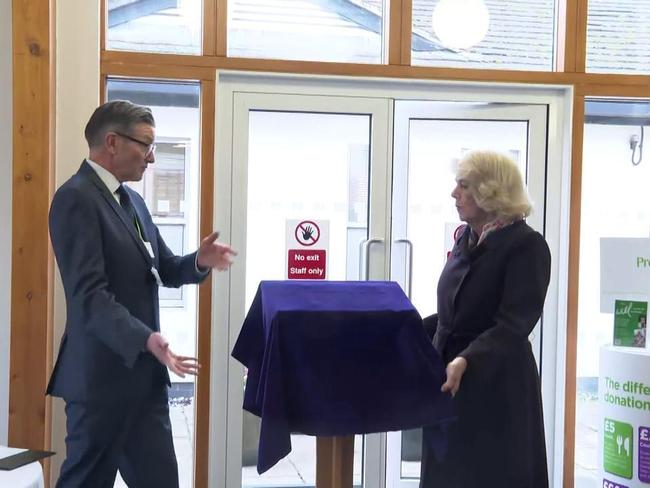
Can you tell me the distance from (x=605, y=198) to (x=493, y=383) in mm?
1839

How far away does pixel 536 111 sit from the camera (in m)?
3.59

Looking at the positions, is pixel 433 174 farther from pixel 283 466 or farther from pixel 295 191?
pixel 283 466

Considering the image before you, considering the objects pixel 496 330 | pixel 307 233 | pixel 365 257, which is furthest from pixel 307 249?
pixel 496 330

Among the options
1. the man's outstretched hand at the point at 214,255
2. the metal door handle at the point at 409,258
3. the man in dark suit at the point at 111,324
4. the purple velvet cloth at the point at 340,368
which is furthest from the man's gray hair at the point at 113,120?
the metal door handle at the point at 409,258

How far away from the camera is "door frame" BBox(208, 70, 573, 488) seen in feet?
11.2

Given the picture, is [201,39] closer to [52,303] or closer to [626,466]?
[52,303]

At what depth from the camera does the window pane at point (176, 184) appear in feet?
11.2

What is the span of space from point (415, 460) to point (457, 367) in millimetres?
1854

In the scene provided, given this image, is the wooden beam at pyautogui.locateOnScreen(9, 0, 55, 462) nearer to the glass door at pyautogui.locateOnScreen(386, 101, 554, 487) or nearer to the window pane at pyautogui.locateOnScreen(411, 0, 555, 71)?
the glass door at pyautogui.locateOnScreen(386, 101, 554, 487)

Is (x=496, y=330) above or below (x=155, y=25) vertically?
below

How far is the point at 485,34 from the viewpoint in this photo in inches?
144

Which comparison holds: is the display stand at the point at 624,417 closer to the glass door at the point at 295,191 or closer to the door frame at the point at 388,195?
the door frame at the point at 388,195

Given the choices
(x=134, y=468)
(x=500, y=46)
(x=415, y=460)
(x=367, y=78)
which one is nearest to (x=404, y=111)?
(x=367, y=78)

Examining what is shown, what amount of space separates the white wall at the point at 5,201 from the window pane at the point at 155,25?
55 cm
